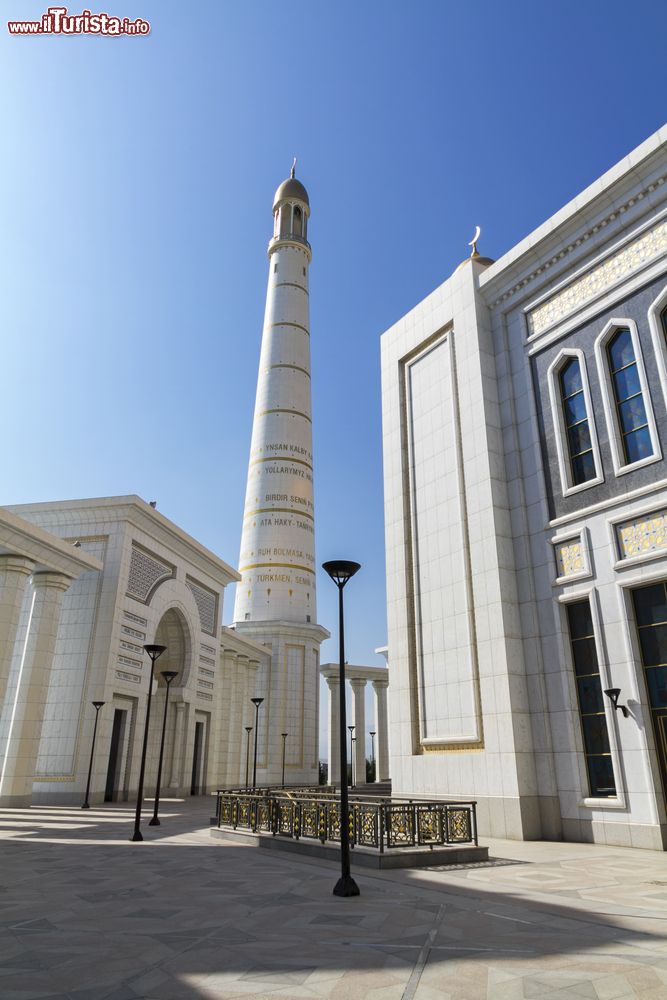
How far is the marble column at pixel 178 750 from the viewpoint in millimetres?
29047

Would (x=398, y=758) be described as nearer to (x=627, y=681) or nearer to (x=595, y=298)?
A: (x=627, y=681)

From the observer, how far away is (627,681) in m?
12.7

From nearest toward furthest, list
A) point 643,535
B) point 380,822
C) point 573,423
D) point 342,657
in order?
point 342,657 < point 380,822 < point 643,535 < point 573,423

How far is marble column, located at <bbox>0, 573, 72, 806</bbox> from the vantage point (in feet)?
67.3

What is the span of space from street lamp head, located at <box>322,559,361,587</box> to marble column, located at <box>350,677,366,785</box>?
3035cm

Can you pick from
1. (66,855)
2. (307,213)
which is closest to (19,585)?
(66,855)

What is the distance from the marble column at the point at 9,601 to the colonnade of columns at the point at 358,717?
21.4m

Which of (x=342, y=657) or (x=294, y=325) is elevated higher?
(x=294, y=325)

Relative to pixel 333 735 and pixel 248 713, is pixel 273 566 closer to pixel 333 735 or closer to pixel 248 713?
pixel 248 713

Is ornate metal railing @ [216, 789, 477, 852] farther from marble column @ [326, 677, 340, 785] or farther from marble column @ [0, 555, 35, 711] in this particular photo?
marble column @ [326, 677, 340, 785]

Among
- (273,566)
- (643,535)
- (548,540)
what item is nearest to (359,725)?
(273,566)

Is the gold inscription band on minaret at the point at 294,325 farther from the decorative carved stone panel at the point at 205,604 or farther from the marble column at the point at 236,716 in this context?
the marble column at the point at 236,716

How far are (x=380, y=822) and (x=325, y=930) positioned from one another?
4482 mm

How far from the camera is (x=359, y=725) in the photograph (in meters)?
38.2
